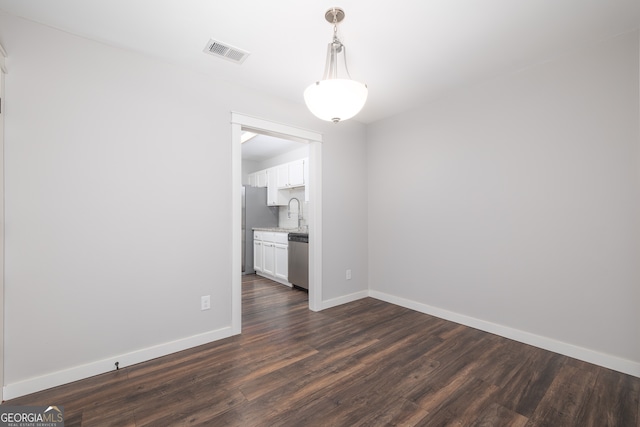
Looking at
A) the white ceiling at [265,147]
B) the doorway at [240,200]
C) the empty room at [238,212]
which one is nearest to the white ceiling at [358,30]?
the empty room at [238,212]

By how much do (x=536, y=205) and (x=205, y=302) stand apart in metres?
3.25

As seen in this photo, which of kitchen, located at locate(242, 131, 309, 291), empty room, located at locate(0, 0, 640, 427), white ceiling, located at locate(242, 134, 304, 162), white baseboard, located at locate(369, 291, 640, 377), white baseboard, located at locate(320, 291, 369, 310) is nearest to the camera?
empty room, located at locate(0, 0, 640, 427)

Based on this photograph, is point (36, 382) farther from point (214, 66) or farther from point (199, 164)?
point (214, 66)

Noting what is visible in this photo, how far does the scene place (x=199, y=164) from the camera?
2.65 metres

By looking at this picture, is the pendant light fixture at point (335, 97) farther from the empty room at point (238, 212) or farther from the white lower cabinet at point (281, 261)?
the white lower cabinet at point (281, 261)

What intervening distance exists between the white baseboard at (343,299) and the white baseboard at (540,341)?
0.66m

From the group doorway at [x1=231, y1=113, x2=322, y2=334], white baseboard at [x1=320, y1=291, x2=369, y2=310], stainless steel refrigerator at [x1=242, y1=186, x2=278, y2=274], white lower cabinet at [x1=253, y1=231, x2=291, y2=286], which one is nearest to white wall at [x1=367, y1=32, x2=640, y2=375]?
white baseboard at [x1=320, y1=291, x2=369, y2=310]

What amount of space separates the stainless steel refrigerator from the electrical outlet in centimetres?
307

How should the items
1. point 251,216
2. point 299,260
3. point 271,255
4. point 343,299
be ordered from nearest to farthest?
point 343,299, point 299,260, point 271,255, point 251,216

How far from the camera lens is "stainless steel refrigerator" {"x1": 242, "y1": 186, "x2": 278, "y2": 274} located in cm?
578

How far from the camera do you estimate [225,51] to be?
233 cm

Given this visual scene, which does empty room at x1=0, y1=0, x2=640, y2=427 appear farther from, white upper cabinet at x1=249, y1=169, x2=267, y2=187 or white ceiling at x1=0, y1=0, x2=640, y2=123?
white upper cabinet at x1=249, y1=169, x2=267, y2=187

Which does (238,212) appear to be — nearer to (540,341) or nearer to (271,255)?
(271,255)

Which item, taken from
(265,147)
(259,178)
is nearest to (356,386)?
(265,147)
